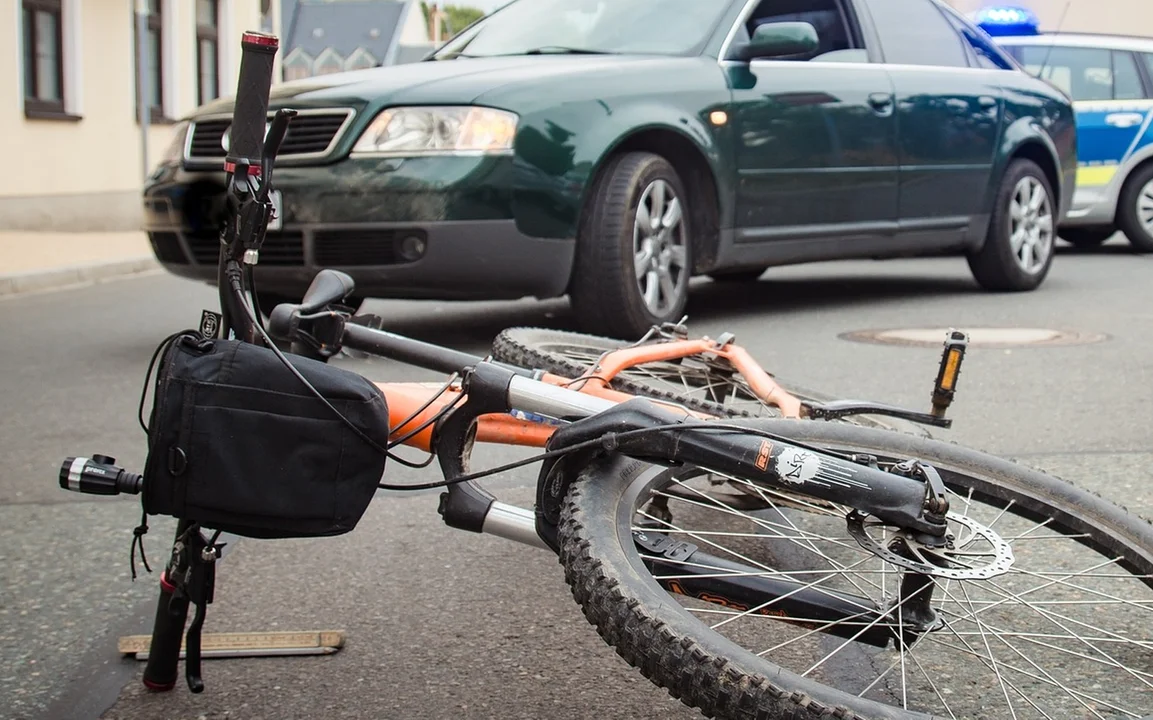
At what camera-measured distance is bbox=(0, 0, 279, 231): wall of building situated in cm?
1606

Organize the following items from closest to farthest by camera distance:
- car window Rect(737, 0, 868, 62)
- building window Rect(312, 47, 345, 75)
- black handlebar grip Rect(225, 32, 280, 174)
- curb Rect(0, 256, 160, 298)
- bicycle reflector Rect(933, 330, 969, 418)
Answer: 1. black handlebar grip Rect(225, 32, 280, 174)
2. bicycle reflector Rect(933, 330, 969, 418)
3. car window Rect(737, 0, 868, 62)
4. curb Rect(0, 256, 160, 298)
5. building window Rect(312, 47, 345, 75)

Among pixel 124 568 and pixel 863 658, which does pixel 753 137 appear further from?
pixel 863 658

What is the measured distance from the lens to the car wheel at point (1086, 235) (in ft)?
44.1

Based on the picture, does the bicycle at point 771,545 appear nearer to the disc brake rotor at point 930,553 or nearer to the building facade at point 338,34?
the disc brake rotor at point 930,553

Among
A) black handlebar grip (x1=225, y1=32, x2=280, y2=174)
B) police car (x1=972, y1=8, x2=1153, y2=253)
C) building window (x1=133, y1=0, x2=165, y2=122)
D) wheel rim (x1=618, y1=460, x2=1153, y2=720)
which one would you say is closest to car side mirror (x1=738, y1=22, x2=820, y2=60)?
wheel rim (x1=618, y1=460, x2=1153, y2=720)

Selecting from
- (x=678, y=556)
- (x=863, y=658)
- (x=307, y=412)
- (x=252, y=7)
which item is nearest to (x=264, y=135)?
(x=307, y=412)

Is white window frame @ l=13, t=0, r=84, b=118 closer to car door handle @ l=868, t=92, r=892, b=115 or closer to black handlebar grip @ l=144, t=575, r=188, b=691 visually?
car door handle @ l=868, t=92, r=892, b=115

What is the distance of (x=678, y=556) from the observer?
7.05 ft

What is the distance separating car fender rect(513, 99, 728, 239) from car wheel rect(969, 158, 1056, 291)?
3.12 metres

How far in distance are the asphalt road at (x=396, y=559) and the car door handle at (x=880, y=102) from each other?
1.09m

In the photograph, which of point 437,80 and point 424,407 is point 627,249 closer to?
point 437,80

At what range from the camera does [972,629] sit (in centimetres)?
228

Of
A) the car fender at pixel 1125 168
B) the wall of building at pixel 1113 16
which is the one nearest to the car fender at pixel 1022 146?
the car fender at pixel 1125 168

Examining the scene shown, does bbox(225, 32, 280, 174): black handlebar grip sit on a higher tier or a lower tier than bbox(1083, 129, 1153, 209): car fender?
higher
